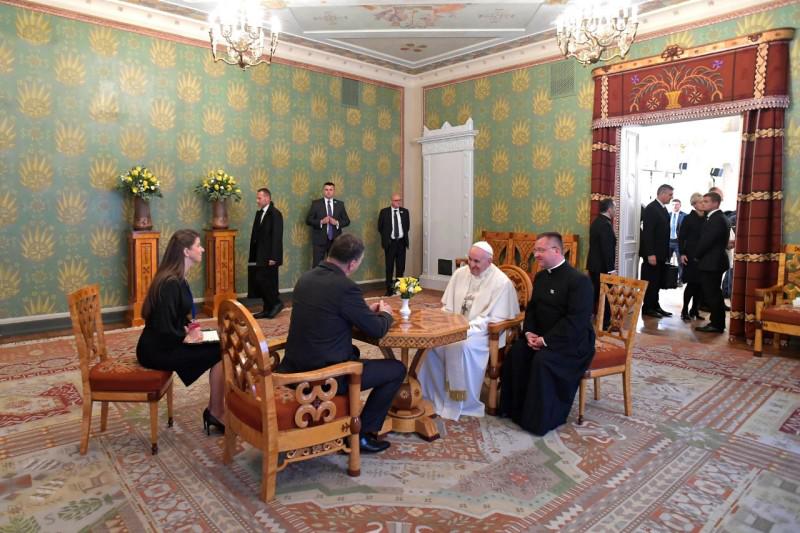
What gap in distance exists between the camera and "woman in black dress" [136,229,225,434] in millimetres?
3375

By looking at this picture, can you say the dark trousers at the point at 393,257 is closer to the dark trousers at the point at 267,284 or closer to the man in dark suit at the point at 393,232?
the man in dark suit at the point at 393,232

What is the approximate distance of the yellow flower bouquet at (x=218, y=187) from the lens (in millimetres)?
7497

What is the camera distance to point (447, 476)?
3188mm

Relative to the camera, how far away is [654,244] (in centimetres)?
764

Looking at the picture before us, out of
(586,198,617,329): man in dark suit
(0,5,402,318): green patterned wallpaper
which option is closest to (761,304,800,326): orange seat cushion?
(586,198,617,329): man in dark suit

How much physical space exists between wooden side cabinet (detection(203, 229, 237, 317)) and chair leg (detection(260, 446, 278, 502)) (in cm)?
498

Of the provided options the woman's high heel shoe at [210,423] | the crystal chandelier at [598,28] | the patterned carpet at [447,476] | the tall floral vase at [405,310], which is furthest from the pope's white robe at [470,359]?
the crystal chandelier at [598,28]

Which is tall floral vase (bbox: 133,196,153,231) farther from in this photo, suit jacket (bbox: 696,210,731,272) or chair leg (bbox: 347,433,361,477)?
suit jacket (bbox: 696,210,731,272)

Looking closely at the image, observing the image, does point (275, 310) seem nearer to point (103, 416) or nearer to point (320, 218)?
point (320, 218)

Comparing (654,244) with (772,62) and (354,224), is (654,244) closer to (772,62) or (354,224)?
(772,62)

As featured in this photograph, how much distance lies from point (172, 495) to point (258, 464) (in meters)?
0.50

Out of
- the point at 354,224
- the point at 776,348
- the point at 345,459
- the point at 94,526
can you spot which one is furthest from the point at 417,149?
the point at 94,526

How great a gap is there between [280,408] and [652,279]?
6268 millimetres

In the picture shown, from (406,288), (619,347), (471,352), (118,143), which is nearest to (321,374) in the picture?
(406,288)
